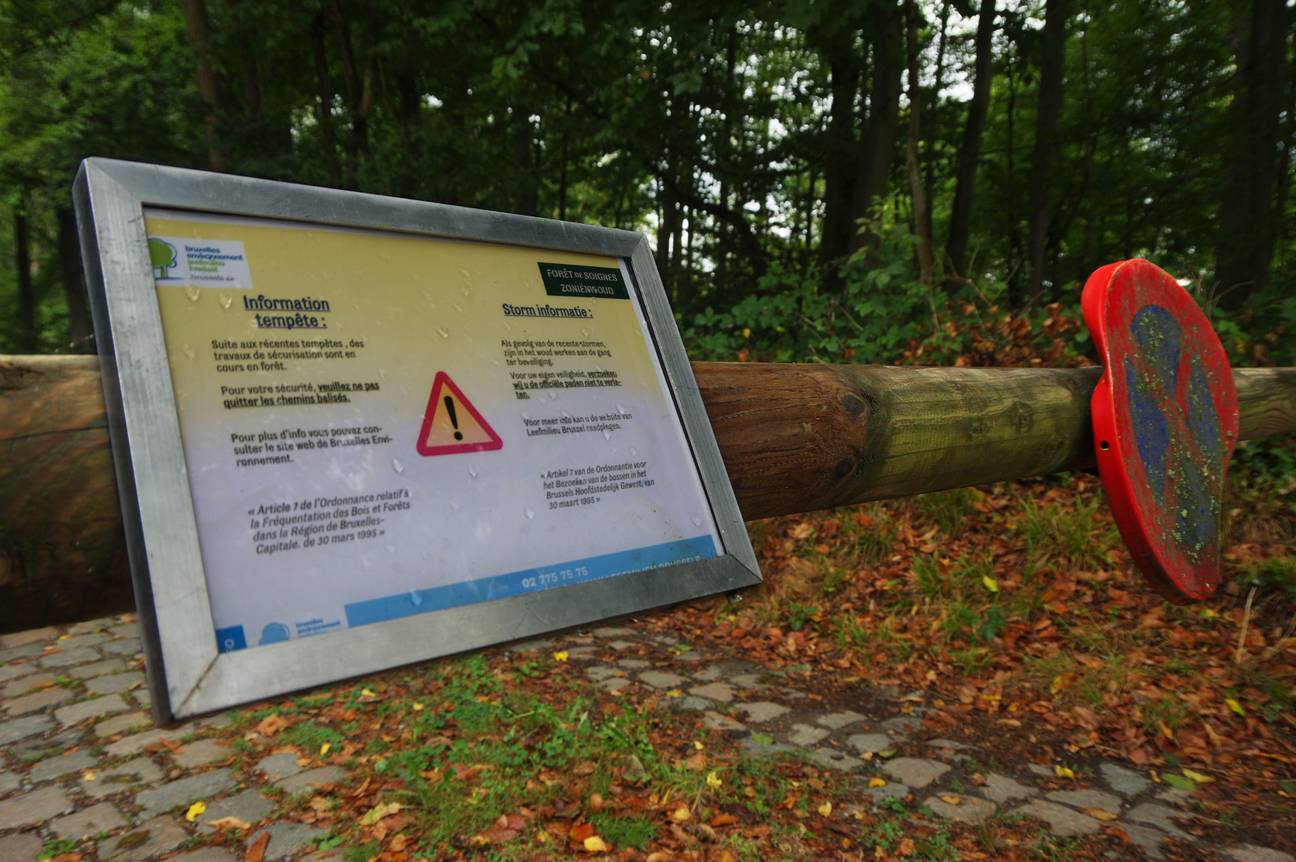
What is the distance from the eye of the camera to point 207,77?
36.5ft

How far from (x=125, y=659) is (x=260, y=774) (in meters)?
2.36

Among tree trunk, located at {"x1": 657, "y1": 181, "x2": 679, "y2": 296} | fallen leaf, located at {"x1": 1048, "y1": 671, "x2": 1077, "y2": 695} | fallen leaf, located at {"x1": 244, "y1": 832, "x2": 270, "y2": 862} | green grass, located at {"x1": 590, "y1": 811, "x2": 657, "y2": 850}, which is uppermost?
tree trunk, located at {"x1": 657, "y1": 181, "x2": 679, "y2": 296}

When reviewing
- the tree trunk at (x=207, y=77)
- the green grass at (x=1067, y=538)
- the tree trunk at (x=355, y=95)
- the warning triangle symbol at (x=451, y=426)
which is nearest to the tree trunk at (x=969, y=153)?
the green grass at (x=1067, y=538)

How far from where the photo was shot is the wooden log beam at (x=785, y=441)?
37.1 inches

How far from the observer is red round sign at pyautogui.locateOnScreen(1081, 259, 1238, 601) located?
203 centimetres

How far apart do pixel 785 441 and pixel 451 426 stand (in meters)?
0.82

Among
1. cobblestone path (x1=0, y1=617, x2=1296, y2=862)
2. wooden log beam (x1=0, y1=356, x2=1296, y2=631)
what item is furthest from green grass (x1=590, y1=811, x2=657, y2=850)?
wooden log beam (x1=0, y1=356, x2=1296, y2=631)

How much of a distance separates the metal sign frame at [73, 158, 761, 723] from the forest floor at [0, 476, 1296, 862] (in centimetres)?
167

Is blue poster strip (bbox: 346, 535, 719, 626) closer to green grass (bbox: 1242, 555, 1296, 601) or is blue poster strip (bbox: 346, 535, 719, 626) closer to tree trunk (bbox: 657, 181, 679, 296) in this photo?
green grass (bbox: 1242, 555, 1296, 601)

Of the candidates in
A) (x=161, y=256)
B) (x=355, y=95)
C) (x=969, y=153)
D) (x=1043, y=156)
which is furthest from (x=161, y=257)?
(x=355, y=95)

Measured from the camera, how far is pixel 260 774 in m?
3.75

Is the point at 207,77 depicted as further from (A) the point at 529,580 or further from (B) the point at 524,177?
(A) the point at 529,580

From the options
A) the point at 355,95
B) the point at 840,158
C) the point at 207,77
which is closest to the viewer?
the point at 207,77

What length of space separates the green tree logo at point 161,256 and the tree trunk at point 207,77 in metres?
11.6
